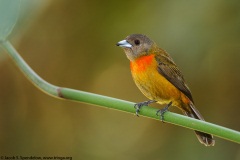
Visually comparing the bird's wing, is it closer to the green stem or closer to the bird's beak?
the bird's beak

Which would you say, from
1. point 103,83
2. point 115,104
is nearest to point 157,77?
point 103,83

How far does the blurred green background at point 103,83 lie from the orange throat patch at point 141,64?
9.3 inches

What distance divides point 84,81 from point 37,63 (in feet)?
1.89

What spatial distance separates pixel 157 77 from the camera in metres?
3.73

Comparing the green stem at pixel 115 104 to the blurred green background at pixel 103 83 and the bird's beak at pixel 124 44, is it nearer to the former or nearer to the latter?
the bird's beak at pixel 124 44

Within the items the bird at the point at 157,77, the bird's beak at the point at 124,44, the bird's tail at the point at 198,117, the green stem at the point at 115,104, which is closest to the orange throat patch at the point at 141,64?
the bird at the point at 157,77

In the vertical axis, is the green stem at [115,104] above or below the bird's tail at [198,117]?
above

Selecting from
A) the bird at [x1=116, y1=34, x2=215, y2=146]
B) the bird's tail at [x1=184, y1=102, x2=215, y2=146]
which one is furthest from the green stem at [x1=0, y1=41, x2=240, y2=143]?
the bird at [x1=116, y1=34, x2=215, y2=146]

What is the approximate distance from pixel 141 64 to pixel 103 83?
4.77ft

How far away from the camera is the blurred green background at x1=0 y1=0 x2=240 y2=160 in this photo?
3797 millimetres

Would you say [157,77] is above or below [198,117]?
above

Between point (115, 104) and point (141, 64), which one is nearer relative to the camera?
point (115, 104)

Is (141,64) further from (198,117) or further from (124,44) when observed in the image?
(198,117)

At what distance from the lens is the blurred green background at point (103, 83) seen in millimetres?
3797
